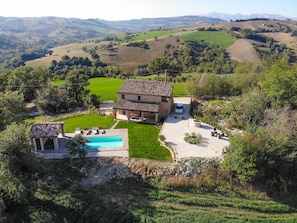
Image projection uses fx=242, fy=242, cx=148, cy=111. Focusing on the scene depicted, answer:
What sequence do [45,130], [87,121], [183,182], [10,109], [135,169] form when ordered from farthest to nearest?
[87,121], [10,109], [45,130], [135,169], [183,182]

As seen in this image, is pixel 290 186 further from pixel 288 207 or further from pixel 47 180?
pixel 47 180

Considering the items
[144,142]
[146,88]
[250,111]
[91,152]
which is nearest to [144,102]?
[146,88]

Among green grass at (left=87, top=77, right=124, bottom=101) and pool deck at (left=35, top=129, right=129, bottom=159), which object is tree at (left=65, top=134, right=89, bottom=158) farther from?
green grass at (left=87, top=77, right=124, bottom=101)

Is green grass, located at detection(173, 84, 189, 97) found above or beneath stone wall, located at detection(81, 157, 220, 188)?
above

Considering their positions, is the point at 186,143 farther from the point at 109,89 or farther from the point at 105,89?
the point at 105,89

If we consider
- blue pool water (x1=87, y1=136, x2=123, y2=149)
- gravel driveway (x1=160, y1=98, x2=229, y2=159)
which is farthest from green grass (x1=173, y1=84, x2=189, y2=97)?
blue pool water (x1=87, y1=136, x2=123, y2=149)

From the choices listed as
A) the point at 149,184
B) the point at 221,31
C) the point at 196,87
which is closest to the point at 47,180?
the point at 149,184
